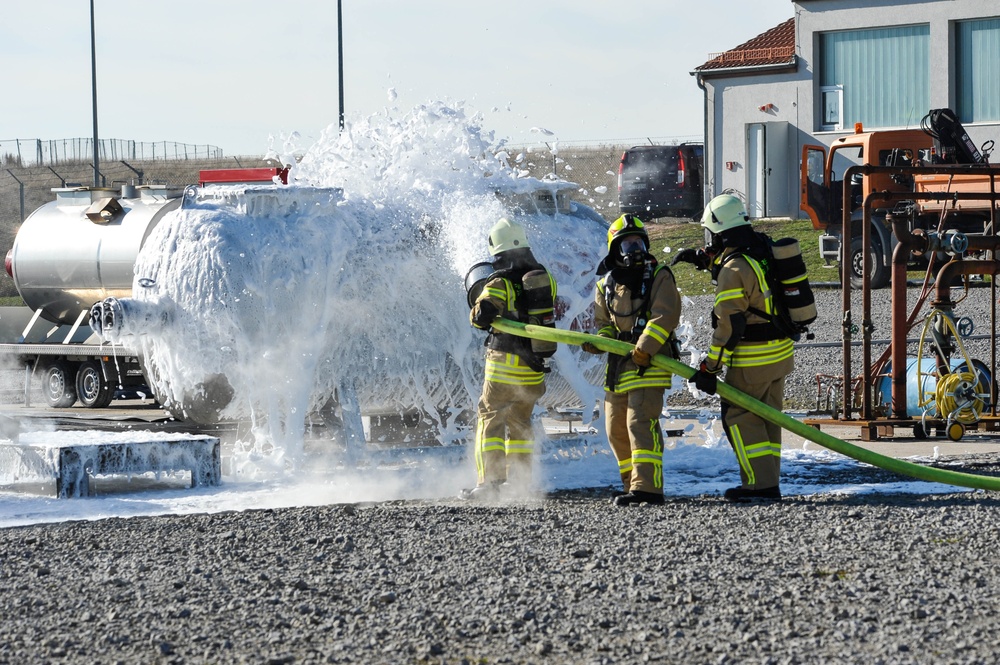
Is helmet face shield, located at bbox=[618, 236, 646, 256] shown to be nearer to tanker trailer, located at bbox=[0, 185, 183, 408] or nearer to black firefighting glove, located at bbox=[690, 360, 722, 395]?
black firefighting glove, located at bbox=[690, 360, 722, 395]

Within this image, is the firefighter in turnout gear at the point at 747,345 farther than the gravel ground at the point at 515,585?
Yes

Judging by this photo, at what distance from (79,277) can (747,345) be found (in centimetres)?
858

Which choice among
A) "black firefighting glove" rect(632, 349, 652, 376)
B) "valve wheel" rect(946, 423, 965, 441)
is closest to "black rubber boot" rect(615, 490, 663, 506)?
"black firefighting glove" rect(632, 349, 652, 376)

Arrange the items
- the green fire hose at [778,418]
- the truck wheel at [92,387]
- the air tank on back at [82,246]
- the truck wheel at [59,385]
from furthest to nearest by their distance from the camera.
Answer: the truck wheel at [59,385] < the truck wheel at [92,387] < the air tank on back at [82,246] < the green fire hose at [778,418]

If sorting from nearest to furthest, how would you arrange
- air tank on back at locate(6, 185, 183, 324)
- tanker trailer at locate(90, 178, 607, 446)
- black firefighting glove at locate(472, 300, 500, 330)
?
black firefighting glove at locate(472, 300, 500, 330)
tanker trailer at locate(90, 178, 607, 446)
air tank on back at locate(6, 185, 183, 324)

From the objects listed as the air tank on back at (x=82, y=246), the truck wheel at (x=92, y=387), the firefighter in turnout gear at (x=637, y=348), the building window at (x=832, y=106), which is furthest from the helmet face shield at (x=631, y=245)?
the building window at (x=832, y=106)

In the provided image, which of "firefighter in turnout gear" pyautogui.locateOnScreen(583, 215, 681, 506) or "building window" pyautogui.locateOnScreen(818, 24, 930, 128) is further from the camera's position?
"building window" pyautogui.locateOnScreen(818, 24, 930, 128)

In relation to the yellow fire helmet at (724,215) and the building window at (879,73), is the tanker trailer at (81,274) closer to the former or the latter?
the yellow fire helmet at (724,215)

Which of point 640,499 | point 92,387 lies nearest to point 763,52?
point 92,387

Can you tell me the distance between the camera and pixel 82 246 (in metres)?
14.7

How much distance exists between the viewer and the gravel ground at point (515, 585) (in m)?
5.18

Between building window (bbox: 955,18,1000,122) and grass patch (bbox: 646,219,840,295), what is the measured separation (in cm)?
430

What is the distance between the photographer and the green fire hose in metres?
8.25

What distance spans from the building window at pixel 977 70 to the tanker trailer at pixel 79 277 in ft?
70.8
